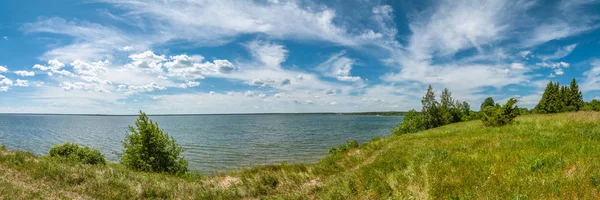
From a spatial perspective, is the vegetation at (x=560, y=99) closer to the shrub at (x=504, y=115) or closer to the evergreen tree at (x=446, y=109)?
the evergreen tree at (x=446, y=109)

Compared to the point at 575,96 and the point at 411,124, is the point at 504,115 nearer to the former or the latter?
the point at 411,124

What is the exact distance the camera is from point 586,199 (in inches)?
205

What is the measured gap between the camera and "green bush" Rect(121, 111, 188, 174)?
72.0 ft

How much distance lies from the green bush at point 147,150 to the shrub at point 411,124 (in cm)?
4971

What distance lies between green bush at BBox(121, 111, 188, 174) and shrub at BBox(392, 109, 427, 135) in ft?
163

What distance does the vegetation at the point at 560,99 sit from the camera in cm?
7969

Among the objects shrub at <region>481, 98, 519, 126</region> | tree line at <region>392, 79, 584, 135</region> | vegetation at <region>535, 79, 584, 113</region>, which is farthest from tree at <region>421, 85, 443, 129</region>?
shrub at <region>481, 98, 519, 126</region>

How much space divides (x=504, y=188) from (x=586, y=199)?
136cm

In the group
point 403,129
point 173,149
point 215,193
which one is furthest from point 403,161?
point 403,129

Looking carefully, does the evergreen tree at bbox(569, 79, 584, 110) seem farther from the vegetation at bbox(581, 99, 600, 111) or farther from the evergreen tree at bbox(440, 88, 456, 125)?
the evergreen tree at bbox(440, 88, 456, 125)

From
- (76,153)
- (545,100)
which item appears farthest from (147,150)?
(545,100)

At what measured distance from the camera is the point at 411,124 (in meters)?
63.4

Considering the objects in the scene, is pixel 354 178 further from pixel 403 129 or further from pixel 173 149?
pixel 403 129

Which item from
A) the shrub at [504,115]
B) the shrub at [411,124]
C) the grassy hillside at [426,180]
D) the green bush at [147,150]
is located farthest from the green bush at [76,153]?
the shrub at [411,124]
